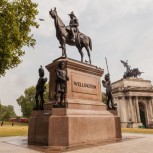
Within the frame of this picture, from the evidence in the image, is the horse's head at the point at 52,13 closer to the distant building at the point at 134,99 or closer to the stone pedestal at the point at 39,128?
the stone pedestal at the point at 39,128

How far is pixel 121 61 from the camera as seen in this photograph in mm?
74250

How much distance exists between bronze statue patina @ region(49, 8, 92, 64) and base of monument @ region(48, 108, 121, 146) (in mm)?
4358

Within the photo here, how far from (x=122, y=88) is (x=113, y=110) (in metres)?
48.7

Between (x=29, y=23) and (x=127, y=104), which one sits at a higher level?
(x=29, y=23)

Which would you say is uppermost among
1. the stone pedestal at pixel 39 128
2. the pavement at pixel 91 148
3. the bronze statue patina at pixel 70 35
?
the bronze statue patina at pixel 70 35

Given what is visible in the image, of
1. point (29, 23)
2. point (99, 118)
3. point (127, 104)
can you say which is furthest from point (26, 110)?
point (99, 118)

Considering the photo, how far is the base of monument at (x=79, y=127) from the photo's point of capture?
9539 millimetres

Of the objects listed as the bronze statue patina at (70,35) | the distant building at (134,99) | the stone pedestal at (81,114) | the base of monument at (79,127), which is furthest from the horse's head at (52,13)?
the distant building at (134,99)

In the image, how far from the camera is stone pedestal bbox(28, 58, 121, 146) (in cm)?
964

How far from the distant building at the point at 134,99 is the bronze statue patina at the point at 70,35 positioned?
47.3 meters

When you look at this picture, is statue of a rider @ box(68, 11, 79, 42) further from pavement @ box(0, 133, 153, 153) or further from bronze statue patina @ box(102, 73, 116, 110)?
pavement @ box(0, 133, 153, 153)

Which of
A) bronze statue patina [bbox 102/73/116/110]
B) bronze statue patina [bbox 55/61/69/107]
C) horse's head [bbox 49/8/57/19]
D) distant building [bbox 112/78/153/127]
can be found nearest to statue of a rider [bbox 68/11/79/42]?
horse's head [bbox 49/8/57/19]

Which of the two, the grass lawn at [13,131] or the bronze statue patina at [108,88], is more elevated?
the bronze statue patina at [108,88]

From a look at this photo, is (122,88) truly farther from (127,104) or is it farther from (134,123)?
(134,123)
